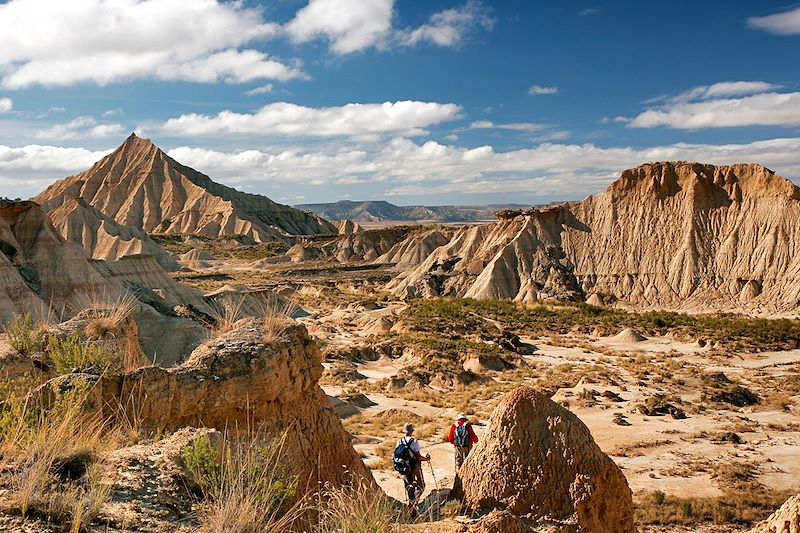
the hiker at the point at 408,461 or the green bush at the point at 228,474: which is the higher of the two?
the green bush at the point at 228,474

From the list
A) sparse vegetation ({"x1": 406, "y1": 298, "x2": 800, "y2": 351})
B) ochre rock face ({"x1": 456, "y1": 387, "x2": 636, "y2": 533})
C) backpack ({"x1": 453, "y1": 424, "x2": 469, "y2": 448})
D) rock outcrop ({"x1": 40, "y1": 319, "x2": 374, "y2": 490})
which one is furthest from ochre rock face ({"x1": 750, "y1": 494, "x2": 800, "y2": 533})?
sparse vegetation ({"x1": 406, "y1": 298, "x2": 800, "y2": 351})

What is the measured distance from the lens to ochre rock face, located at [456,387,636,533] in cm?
691

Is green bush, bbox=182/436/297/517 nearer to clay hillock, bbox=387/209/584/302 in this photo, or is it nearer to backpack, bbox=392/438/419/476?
backpack, bbox=392/438/419/476

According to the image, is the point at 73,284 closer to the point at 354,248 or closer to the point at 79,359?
the point at 79,359

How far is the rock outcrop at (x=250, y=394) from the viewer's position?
291 inches

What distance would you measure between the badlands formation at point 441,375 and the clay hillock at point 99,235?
42 centimetres

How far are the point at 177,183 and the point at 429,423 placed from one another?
12937 cm

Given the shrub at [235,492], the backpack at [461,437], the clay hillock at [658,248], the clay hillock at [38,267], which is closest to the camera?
the shrub at [235,492]

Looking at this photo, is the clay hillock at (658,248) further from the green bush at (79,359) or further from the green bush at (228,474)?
the green bush at (228,474)

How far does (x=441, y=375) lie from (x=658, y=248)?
36060mm

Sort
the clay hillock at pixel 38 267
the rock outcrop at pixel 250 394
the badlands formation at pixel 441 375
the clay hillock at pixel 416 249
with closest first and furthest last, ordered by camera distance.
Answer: the badlands formation at pixel 441 375, the rock outcrop at pixel 250 394, the clay hillock at pixel 38 267, the clay hillock at pixel 416 249

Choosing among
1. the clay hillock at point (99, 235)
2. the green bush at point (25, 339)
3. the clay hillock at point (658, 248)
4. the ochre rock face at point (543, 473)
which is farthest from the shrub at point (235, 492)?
the clay hillock at point (99, 235)

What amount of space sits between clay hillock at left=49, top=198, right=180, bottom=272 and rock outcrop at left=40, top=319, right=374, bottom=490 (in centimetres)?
6726

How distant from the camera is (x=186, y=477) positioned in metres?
5.39
